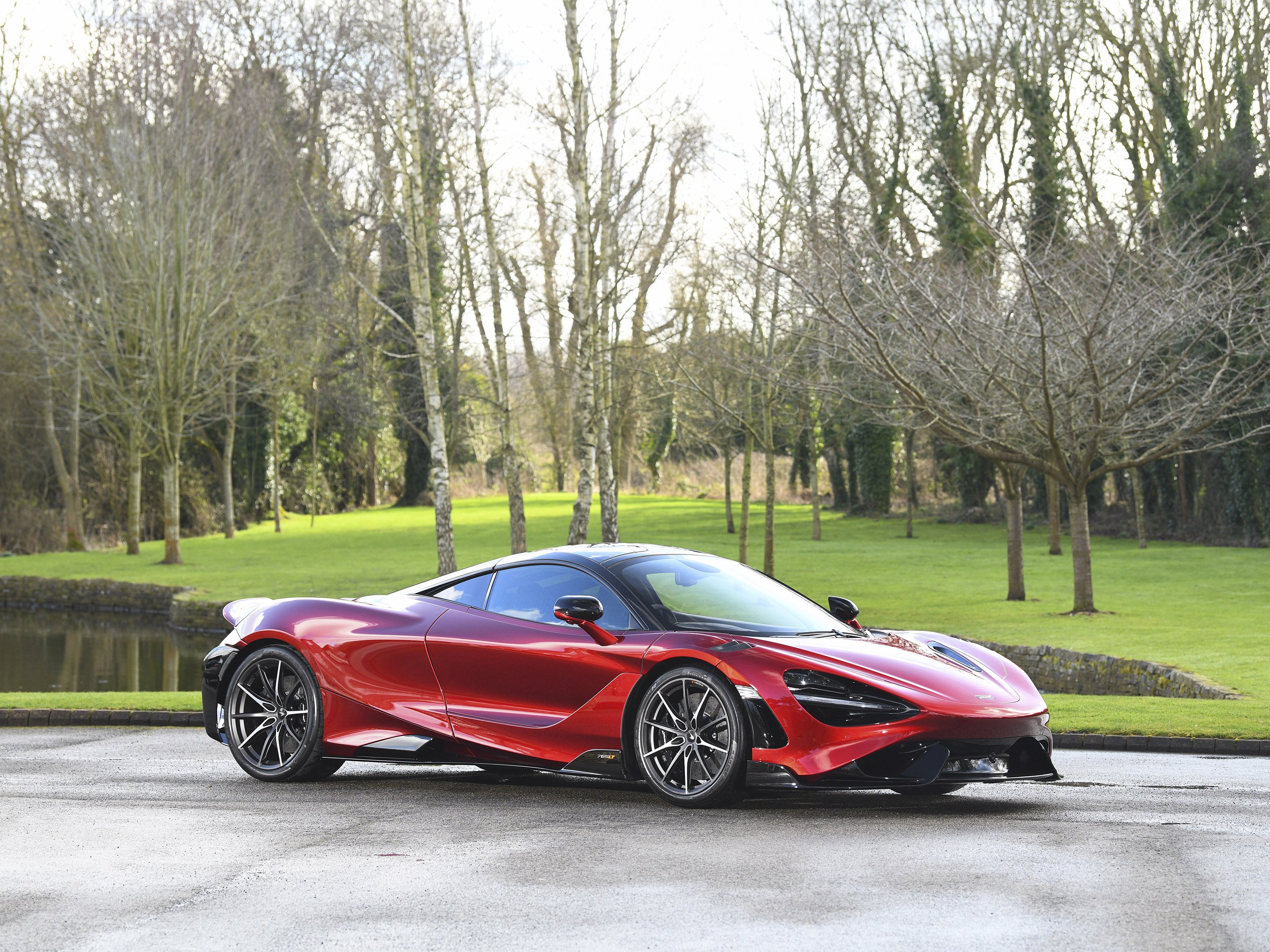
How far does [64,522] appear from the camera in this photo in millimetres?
44000

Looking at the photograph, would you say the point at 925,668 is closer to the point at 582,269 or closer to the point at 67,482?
the point at 582,269

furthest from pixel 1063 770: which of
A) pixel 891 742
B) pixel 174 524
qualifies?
pixel 174 524

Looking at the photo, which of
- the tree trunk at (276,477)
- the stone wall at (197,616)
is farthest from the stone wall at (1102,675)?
the tree trunk at (276,477)

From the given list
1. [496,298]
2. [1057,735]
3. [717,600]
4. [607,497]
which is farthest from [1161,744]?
[496,298]

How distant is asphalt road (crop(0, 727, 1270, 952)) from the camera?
4488 mm

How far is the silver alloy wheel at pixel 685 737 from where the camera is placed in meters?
6.87

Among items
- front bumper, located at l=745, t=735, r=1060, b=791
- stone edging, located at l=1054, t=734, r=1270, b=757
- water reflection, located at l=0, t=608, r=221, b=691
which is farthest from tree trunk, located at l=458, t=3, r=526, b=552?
front bumper, located at l=745, t=735, r=1060, b=791

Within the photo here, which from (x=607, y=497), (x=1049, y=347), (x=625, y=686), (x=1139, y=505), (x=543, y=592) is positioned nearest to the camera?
(x=625, y=686)

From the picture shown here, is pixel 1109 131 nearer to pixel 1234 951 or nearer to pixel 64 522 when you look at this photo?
pixel 64 522

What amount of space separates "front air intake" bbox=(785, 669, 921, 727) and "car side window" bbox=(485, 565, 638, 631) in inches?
45.2

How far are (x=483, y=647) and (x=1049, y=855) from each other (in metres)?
3.30

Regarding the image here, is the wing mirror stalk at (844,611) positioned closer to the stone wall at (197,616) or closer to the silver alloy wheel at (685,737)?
the silver alloy wheel at (685,737)

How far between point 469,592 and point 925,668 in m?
2.69

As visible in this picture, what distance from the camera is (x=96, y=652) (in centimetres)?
2383
